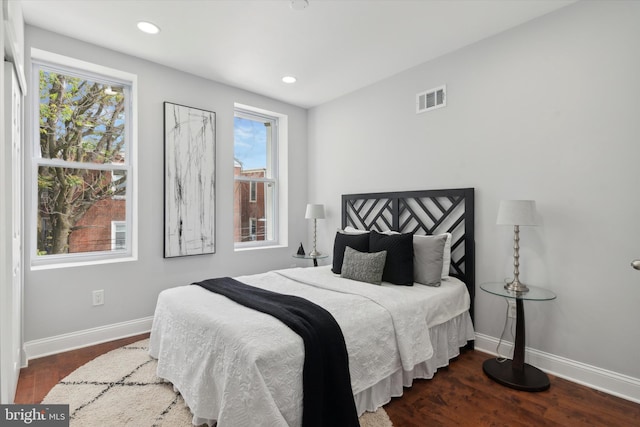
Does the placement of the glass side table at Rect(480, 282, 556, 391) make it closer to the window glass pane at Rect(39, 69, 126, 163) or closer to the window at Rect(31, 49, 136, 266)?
the window at Rect(31, 49, 136, 266)

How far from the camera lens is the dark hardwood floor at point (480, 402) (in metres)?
1.91

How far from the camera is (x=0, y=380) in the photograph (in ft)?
4.32

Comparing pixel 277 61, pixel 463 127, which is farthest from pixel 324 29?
pixel 463 127

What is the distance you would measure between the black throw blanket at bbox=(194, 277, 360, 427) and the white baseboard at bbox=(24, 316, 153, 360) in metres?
2.00

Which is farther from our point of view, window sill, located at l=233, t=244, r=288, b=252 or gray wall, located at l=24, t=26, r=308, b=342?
window sill, located at l=233, t=244, r=288, b=252

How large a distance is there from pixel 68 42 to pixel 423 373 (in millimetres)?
3961

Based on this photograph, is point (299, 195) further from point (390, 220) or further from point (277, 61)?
point (277, 61)

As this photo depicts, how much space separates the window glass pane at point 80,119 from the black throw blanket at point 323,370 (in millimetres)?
2502

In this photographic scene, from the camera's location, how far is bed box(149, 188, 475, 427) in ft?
5.01

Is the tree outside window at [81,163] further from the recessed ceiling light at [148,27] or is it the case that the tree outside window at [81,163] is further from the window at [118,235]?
the recessed ceiling light at [148,27]

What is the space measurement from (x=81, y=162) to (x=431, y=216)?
11.0 feet

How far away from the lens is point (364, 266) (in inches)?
111

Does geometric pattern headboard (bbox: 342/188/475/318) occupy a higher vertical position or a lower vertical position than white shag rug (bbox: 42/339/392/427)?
higher

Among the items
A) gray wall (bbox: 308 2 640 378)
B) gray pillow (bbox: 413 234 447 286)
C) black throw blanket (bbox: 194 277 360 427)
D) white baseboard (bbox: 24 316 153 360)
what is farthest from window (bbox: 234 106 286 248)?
black throw blanket (bbox: 194 277 360 427)
